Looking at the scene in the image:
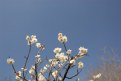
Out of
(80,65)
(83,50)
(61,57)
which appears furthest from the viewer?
(80,65)

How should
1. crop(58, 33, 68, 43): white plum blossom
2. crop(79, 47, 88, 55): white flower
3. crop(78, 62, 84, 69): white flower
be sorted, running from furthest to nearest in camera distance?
crop(78, 62, 84, 69): white flower < crop(58, 33, 68, 43): white plum blossom < crop(79, 47, 88, 55): white flower

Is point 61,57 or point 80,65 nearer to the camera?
point 61,57

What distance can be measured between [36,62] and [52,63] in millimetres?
459

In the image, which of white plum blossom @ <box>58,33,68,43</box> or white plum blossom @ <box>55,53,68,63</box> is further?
white plum blossom @ <box>58,33,68,43</box>

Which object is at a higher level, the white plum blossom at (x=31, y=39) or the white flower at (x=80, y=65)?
the white plum blossom at (x=31, y=39)

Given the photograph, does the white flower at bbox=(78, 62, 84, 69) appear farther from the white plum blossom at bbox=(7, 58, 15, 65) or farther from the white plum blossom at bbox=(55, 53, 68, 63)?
the white plum blossom at bbox=(7, 58, 15, 65)

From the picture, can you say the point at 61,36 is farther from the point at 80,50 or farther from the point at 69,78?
the point at 69,78

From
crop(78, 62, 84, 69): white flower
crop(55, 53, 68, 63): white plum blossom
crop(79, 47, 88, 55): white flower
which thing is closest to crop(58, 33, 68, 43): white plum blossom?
crop(55, 53, 68, 63): white plum blossom

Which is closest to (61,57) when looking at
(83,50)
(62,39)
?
(62,39)

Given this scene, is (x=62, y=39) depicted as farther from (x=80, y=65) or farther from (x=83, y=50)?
(x=80, y=65)

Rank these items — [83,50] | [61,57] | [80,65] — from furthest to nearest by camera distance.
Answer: [80,65], [61,57], [83,50]

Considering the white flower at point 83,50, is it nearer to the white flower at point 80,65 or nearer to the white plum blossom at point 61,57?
the white plum blossom at point 61,57

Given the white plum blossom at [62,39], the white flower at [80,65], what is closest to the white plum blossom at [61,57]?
the white plum blossom at [62,39]

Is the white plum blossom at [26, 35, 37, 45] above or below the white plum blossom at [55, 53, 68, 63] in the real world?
above
